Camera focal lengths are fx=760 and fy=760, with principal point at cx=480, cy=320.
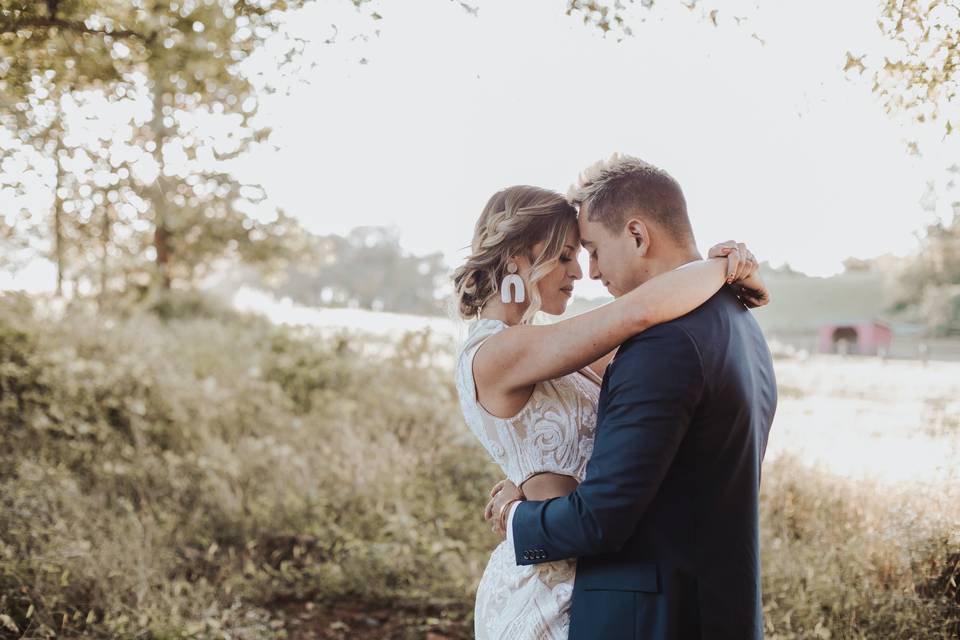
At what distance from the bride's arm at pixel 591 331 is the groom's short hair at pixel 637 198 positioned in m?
0.20

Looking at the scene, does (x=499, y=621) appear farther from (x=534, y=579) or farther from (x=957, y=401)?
(x=957, y=401)

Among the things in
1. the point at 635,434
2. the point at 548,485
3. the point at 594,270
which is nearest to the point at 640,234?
the point at 594,270

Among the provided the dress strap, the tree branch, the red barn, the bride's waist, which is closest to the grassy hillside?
the red barn

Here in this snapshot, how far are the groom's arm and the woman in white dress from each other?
0.10 metres

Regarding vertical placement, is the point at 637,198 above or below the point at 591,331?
above

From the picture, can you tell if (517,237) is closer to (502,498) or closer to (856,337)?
(502,498)

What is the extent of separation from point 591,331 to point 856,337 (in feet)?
120

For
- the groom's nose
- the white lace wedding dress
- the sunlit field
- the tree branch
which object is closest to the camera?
the white lace wedding dress

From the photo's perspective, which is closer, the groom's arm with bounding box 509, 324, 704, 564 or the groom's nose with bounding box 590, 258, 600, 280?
the groom's arm with bounding box 509, 324, 704, 564

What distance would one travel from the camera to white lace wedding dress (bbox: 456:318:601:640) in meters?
2.18

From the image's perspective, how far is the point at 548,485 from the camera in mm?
2217

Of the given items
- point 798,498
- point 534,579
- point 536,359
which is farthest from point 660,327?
point 798,498

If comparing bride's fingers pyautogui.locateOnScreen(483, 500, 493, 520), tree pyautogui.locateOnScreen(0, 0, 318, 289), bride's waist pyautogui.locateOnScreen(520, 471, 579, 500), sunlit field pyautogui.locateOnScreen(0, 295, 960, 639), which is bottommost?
sunlit field pyautogui.locateOnScreen(0, 295, 960, 639)

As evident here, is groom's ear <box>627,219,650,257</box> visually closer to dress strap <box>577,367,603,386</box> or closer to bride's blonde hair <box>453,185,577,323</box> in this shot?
bride's blonde hair <box>453,185,577,323</box>
